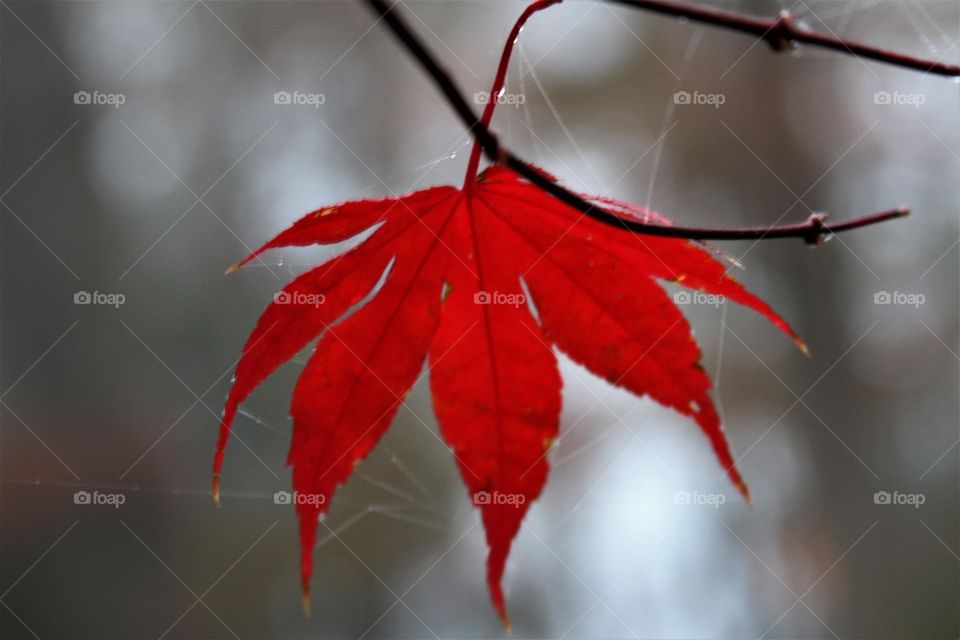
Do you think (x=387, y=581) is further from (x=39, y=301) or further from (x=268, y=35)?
(x=268, y=35)

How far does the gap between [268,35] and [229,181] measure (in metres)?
0.65

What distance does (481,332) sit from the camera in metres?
0.62

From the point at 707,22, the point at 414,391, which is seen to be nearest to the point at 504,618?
the point at 707,22

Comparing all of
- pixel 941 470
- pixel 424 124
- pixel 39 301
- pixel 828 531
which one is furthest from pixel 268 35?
pixel 941 470

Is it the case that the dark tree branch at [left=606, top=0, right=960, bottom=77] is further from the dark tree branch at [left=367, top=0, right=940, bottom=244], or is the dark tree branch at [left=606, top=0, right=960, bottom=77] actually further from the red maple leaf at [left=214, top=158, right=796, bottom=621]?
the red maple leaf at [left=214, top=158, right=796, bottom=621]

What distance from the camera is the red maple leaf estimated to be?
56cm

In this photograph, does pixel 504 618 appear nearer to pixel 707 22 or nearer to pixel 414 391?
pixel 707 22

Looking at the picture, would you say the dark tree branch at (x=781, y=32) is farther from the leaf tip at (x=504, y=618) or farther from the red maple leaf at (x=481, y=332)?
the leaf tip at (x=504, y=618)

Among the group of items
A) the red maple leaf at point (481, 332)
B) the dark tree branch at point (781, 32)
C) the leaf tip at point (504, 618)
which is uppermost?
the dark tree branch at point (781, 32)

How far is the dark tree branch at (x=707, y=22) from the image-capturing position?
0.35m

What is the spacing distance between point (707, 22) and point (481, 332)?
31cm

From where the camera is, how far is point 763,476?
2.85 metres

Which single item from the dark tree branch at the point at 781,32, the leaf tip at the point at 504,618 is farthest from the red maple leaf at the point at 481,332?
the dark tree branch at the point at 781,32

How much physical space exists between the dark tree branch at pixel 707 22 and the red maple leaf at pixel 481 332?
0.25ft
